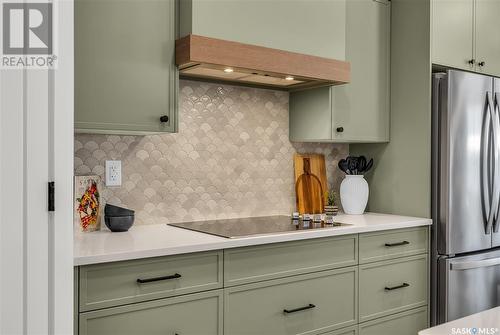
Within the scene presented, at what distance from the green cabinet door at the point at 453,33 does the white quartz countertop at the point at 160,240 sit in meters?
1.11

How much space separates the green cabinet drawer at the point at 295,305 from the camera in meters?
2.16

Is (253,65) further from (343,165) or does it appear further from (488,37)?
(488,37)

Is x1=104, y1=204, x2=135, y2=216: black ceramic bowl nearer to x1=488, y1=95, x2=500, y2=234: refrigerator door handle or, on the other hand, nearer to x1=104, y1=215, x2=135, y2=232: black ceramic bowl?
x1=104, y1=215, x2=135, y2=232: black ceramic bowl

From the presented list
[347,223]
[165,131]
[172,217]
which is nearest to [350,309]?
[347,223]

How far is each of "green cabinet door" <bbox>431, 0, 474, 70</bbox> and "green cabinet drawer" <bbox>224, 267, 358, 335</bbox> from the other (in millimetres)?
1458

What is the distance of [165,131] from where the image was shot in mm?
2303

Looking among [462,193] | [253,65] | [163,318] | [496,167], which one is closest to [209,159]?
[253,65]

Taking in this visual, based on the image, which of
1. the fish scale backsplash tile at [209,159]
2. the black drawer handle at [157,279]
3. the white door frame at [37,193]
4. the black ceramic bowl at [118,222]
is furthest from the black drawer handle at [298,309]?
the white door frame at [37,193]

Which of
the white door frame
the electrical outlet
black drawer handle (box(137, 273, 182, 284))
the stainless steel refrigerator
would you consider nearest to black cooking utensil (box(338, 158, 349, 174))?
the stainless steel refrigerator

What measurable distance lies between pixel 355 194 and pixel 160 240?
4.98 feet

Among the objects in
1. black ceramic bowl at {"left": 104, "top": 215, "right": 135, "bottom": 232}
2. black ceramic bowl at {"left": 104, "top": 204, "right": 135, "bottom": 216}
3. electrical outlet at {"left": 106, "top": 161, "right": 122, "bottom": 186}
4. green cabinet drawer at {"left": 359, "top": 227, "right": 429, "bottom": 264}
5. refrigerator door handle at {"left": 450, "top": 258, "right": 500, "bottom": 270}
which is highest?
electrical outlet at {"left": 106, "top": 161, "right": 122, "bottom": 186}

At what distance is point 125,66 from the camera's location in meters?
2.19

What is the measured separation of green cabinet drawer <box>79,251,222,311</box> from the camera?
1.79m

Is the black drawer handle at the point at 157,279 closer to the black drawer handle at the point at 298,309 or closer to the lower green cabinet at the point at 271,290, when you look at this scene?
the lower green cabinet at the point at 271,290
